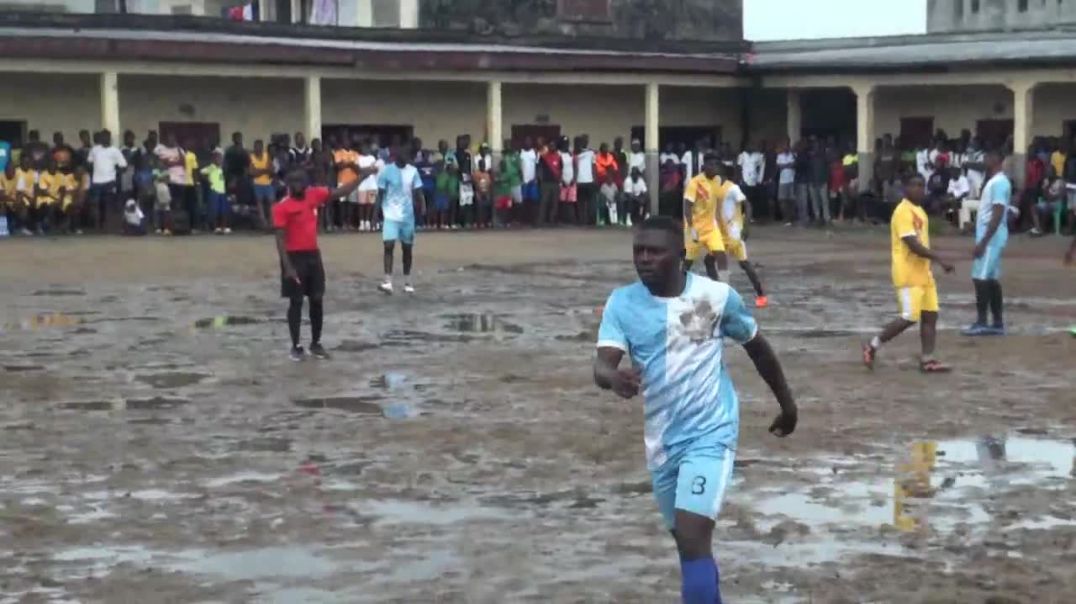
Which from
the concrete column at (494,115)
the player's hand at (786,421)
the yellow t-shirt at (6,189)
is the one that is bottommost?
the player's hand at (786,421)

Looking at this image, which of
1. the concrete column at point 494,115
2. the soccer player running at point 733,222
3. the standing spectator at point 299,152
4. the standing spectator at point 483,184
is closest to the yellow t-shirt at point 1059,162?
the standing spectator at point 483,184

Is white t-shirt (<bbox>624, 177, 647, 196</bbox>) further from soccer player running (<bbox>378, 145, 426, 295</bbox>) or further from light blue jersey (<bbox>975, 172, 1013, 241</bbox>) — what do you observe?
light blue jersey (<bbox>975, 172, 1013, 241</bbox>)

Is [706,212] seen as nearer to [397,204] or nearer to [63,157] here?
[397,204]

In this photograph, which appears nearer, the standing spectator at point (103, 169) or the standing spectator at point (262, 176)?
the standing spectator at point (103, 169)

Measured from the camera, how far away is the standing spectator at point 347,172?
2955 centimetres

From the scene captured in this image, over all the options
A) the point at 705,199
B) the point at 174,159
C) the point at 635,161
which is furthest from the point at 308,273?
the point at 635,161

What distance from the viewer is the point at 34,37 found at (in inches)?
1121

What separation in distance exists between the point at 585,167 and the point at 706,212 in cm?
1584

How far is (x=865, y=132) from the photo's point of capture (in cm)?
3469

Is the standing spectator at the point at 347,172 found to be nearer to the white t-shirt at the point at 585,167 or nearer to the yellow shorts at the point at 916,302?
the white t-shirt at the point at 585,167

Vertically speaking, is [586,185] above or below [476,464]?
above

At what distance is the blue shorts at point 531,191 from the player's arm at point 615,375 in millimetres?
27021

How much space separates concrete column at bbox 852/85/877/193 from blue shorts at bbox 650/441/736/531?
2876 centimetres

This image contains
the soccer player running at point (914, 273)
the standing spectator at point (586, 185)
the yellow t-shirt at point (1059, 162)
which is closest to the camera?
the soccer player running at point (914, 273)
